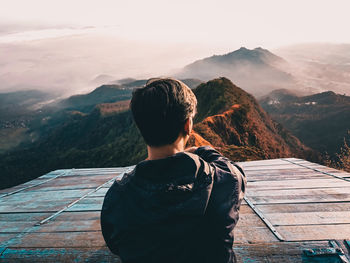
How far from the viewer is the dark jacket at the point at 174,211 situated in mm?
1255

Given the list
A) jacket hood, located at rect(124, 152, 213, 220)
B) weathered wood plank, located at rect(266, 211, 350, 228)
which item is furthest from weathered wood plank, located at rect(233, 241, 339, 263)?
jacket hood, located at rect(124, 152, 213, 220)

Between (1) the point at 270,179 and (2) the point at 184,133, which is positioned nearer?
(2) the point at 184,133

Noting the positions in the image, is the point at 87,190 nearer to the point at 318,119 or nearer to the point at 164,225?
the point at 164,225

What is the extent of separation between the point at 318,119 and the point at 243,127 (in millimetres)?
98100

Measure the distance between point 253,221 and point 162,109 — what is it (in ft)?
5.19

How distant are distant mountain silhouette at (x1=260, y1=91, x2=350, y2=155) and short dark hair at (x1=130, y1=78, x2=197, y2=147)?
8218 centimetres

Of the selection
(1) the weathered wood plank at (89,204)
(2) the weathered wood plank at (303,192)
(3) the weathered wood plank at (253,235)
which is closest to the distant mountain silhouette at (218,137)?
(2) the weathered wood plank at (303,192)

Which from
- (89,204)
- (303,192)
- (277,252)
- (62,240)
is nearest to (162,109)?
(277,252)

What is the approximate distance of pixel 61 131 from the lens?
142 meters

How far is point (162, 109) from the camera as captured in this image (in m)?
1.25

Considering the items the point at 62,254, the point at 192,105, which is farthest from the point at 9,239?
the point at 192,105

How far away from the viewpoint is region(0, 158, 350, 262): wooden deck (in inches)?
72.2

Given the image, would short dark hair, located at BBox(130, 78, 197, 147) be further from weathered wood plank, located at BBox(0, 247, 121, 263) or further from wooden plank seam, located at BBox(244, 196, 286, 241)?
wooden plank seam, located at BBox(244, 196, 286, 241)

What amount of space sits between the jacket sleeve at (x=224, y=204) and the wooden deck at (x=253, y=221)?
57 centimetres
